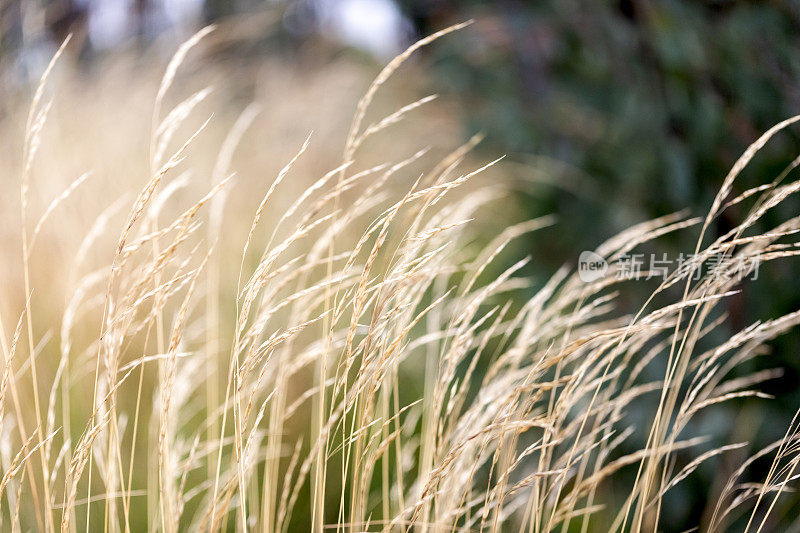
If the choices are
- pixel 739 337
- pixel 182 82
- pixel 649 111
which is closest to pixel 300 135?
pixel 182 82

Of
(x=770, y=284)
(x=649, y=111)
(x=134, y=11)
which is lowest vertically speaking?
(x=770, y=284)

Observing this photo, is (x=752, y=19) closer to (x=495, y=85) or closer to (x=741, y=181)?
(x=741, y=181)

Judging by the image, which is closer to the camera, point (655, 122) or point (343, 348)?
point (343, 348)

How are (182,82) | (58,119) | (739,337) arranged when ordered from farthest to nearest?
(182,82) → (58,119) → (739,337)

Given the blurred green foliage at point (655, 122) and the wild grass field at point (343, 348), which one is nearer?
the wild grass field at point (343, 348)

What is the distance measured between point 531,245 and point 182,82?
2.51 m

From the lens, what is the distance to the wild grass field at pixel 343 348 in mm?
981

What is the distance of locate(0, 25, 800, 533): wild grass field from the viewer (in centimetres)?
98

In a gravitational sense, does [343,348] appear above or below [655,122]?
below

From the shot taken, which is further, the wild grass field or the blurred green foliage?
the blurred green foliage

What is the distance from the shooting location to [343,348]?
1.29 m

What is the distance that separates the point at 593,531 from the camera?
77.2 inches

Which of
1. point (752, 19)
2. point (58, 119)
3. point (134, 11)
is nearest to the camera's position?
point (752, 19)

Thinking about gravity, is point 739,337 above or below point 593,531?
above
